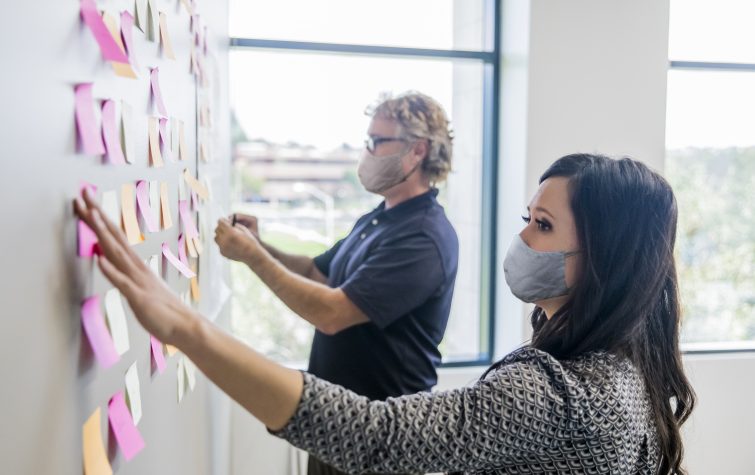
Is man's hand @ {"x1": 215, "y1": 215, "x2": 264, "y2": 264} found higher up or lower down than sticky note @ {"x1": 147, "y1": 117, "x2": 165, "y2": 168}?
lower down

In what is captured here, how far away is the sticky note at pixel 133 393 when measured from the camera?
2.96ft

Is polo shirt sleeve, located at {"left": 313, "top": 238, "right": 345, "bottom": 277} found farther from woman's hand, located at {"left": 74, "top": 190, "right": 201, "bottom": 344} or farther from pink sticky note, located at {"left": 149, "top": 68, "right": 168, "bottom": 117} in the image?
woman's hand, located at {"left": 74, "top": 190, "right": 201, "bottom": 344}

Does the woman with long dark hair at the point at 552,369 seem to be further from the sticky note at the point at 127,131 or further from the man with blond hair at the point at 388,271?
the man with blond hair at the point at 388,271

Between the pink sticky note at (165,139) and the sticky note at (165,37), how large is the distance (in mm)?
113

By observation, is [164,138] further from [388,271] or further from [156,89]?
[388,271]

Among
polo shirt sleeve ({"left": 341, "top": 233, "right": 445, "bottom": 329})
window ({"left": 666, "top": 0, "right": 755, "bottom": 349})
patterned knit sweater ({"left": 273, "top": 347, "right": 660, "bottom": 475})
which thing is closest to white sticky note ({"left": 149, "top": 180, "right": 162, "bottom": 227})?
patterned knit sweater ({"left": 273, "top": 347, "right": 660, "bottom": 475})

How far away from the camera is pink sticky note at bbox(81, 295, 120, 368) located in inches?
28.8

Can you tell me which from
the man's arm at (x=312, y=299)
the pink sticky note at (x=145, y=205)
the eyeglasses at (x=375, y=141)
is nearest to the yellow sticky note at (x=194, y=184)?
the man's arm at (x=312, y=299)

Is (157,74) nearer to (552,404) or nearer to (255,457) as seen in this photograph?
(552,404)

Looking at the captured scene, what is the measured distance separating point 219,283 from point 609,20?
1932 mm

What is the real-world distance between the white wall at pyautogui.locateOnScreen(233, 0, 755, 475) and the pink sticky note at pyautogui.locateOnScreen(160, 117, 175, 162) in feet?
6.14

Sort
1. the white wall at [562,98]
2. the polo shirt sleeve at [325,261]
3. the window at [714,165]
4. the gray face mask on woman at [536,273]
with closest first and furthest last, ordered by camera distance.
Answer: the gray face mask on woman at [536,273], the polo shirt sleeve at [325,261], the white wall at [562,98], the window at [714,165]

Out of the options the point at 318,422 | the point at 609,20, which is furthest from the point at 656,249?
the point at 609,20

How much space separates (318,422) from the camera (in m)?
0.87
